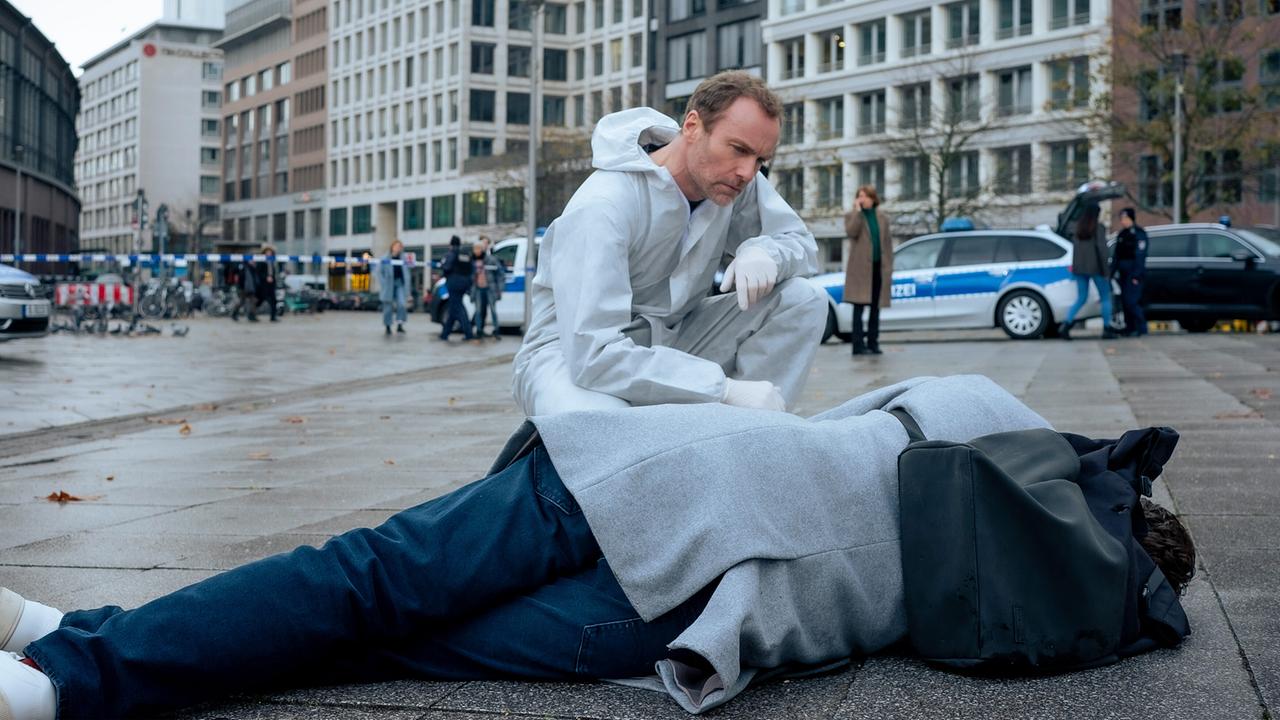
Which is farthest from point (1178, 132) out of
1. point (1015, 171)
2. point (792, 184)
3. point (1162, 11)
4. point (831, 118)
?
point (831, 118)

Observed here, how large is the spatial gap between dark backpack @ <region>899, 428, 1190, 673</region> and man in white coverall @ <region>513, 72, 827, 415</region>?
0.76 meters

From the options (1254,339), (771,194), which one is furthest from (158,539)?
(1254,339)

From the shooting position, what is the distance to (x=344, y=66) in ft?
328

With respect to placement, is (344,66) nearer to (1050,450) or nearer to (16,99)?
(16,99)

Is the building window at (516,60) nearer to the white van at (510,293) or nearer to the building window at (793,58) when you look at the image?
the building window at (793,58)

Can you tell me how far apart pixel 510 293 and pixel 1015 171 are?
3168 cm

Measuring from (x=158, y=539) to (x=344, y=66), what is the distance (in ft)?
326

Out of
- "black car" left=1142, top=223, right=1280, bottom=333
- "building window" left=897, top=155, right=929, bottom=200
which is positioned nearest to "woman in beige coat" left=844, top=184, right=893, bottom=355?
"black car" left=1142, top=223, right=1280, bottom=333

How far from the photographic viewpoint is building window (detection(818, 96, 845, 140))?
62469 mm

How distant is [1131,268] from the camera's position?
1936cm

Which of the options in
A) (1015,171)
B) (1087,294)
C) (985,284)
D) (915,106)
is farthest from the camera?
(915,106)

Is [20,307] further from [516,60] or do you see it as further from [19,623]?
[516,60]

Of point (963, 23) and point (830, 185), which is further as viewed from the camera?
point (830, 185)

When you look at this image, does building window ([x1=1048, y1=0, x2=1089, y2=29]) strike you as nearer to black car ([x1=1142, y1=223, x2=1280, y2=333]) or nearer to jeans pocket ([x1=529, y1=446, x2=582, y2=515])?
black car ([x1=1142, y1=223, x2=1280, y2=333])
